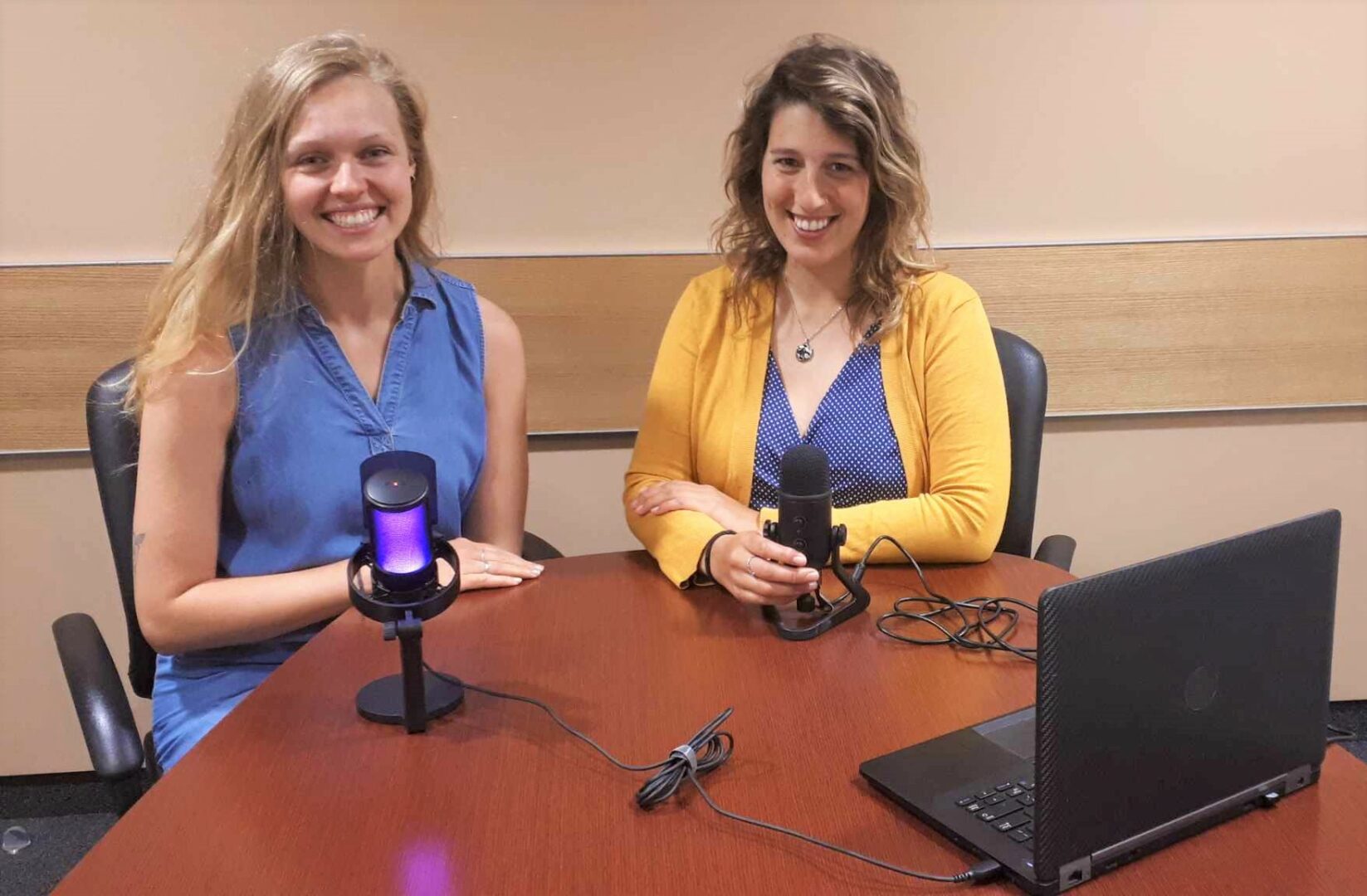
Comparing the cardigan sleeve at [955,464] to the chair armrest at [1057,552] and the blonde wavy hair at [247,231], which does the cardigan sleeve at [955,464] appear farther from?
the blonde wavy hair at [247,231]

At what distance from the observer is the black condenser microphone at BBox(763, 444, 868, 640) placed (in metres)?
1.53

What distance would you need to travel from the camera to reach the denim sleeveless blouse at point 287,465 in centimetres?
174

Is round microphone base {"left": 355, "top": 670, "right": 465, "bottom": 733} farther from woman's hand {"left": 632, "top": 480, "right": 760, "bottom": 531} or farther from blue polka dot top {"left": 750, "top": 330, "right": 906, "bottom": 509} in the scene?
blue polka dot top {"left": 750, "top": 330, "right": 906, "bottom": 509}

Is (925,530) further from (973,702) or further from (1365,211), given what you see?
(1365,211)

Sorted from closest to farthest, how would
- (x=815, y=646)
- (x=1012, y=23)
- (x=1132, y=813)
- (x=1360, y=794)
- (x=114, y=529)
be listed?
(x=1132, y=813) → (x=1360, y=794) → (x=815, y=646) → (x=114, y=529) → (x=1012, y=23)

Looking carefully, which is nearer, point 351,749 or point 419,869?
point 419,869

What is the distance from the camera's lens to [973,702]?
1.35 m

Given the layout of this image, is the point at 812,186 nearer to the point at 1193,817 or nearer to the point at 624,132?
the point at 624,132

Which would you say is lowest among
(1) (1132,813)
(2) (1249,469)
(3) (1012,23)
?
(2) (1249,469)

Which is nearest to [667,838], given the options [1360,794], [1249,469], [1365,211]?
[1360,794]

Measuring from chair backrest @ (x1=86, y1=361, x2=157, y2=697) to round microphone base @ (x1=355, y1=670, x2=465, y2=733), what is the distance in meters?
0.66

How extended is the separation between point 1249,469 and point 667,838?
235cm

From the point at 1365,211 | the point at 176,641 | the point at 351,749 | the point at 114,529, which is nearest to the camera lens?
the point at 351,749

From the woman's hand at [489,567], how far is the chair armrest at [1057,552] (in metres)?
0.86
